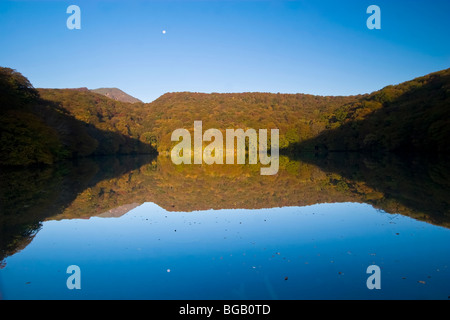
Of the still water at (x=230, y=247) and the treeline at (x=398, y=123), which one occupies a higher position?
the treeline at (x=398, y=123)

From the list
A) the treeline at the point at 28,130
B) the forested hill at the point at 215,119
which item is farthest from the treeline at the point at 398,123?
the treeline at the point at 28,130

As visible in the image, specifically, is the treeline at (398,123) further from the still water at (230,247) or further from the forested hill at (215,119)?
the still water at (230,247)

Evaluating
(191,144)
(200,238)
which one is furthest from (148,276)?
(191,144)

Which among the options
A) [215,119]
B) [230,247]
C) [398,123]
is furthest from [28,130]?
[215,119]

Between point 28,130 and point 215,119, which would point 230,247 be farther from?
point 215,119

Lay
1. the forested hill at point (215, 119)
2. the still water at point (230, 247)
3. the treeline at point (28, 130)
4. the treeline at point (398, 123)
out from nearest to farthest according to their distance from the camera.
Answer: the still water at point (230, 247) < the treeline at point (28, 130) < the forested hill at point (215, 119) < the treeline at point (398, 123)

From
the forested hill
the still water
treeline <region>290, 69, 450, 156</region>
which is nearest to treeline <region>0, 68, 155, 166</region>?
the forested hill

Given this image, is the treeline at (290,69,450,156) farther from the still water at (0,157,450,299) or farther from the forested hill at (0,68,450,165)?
the still water at (0,157,450,299)
